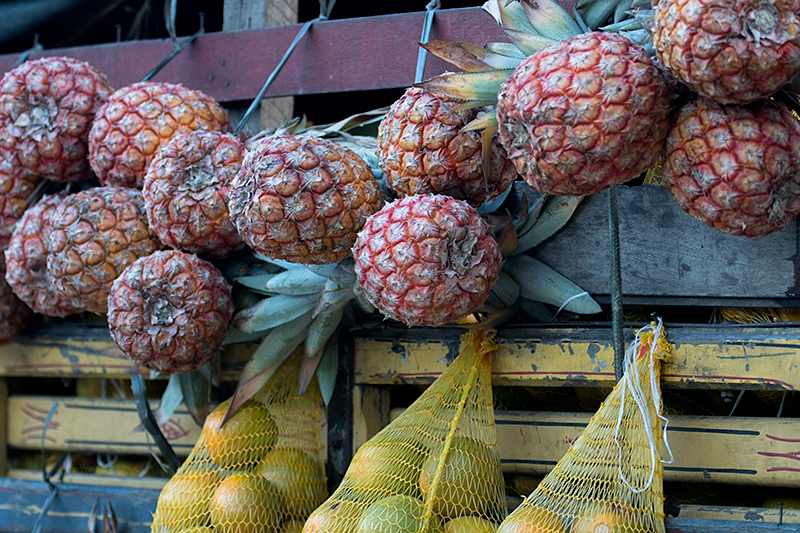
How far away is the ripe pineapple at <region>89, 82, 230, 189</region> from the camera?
1.87m

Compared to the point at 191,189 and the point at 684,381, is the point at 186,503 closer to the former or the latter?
the point at 191,189

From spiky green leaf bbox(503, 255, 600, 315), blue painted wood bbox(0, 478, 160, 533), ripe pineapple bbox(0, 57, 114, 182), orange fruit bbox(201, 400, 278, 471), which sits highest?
ripe pineapple bbox(0, 57, 114, 182)

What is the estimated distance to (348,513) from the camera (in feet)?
4.76

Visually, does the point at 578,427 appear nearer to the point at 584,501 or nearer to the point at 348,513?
the point at 584,501

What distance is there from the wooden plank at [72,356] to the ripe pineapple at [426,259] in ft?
2.81

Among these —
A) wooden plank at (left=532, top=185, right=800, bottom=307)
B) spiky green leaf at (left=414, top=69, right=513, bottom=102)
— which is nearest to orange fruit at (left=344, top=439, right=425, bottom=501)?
wooden plank at (left=532, top=185, right=800, bottom=307)

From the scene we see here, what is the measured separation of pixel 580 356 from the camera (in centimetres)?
154

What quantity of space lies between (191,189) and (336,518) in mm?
887

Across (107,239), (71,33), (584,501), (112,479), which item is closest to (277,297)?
(107,239)

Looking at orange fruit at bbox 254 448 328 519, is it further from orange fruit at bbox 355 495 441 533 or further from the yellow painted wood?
the yellow painted wood

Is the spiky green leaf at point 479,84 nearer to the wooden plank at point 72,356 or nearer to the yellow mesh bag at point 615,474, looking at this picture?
the yellow mesh bag at point 615,474

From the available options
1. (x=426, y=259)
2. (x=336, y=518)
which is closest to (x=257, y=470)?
(x=336, y=518)

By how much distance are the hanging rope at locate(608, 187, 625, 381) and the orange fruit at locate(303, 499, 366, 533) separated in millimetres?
660

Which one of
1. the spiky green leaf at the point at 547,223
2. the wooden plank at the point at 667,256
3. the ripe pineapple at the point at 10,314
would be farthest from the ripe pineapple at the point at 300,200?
the ripe pineapple at the point at 10,314
